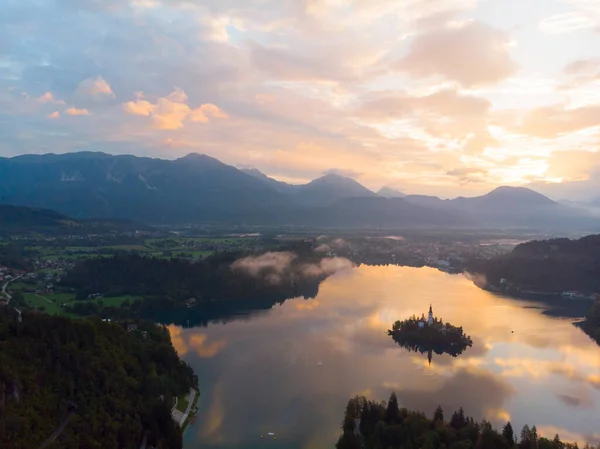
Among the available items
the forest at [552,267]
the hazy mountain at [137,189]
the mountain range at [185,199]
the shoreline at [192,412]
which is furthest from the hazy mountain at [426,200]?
the shoreline at [192,412]

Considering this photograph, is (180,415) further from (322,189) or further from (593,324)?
(322,189)

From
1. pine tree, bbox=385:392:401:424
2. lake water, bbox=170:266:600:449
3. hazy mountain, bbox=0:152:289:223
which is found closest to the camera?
pine tree, bbox=385:392:401:424

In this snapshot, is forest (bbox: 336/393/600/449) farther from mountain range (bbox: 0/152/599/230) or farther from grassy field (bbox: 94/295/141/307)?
mountain range (bbox: 0/152/599/230)

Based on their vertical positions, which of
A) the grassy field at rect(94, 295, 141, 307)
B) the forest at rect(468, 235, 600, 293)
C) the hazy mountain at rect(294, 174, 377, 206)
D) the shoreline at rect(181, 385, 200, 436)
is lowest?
the shoreline at rect(181, 385, 200, 436)

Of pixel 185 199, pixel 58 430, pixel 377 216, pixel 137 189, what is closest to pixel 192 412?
pixel 58 430

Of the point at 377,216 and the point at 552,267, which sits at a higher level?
the point at 377,216

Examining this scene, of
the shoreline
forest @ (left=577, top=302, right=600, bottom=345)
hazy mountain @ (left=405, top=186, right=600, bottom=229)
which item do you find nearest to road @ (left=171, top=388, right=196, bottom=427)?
the shoreline

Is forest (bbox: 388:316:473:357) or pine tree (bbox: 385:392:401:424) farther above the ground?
pine tree (bbox: 385:392:401:424)

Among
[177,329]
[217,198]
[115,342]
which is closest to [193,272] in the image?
[177,329]
